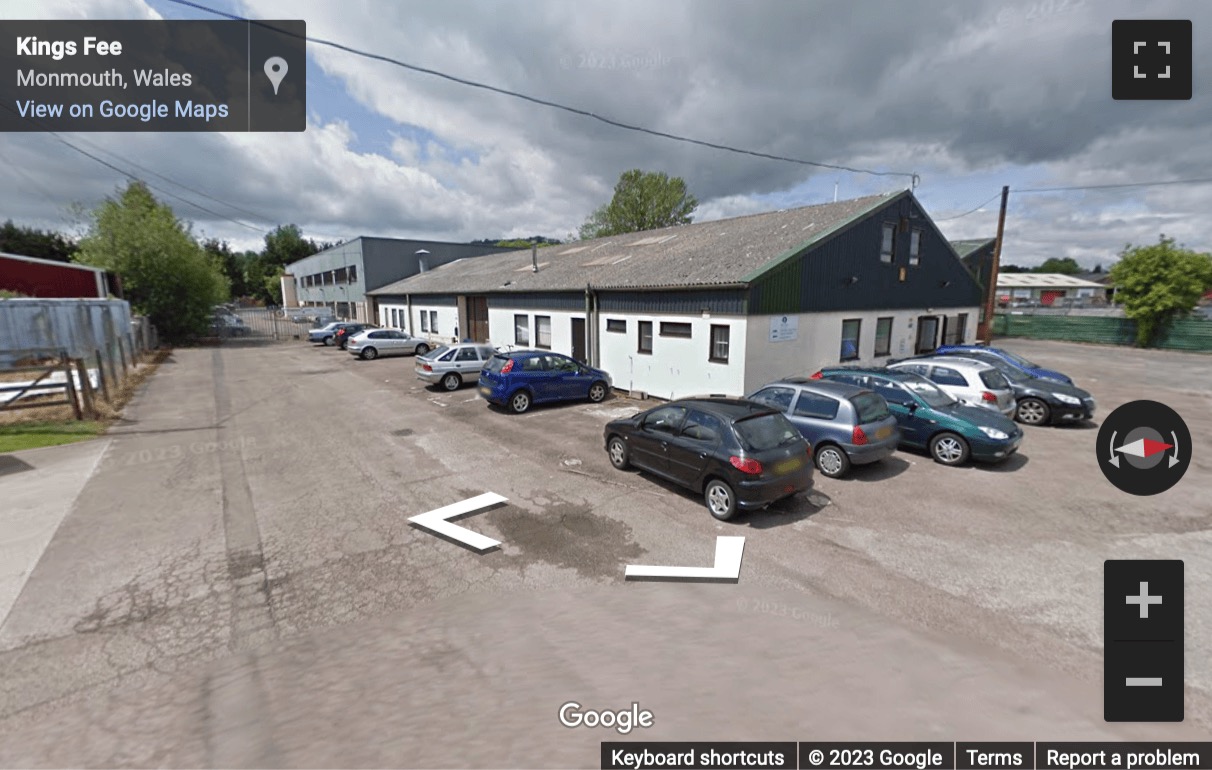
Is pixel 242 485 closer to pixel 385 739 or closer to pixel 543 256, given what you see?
pixel 385 739

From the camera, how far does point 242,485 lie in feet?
25.0

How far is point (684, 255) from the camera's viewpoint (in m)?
15.7

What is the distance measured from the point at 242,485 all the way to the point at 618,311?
Result: 10.5 meters

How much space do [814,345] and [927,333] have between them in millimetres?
8218

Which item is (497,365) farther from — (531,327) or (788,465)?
(788,465)

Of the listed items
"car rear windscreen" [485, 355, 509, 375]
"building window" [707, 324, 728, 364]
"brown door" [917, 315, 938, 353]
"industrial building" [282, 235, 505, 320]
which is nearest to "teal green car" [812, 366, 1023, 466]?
"building window" [707, 324, 728, 364]

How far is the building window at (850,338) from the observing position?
1484 centimetres

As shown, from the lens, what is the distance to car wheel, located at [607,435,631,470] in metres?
8.12

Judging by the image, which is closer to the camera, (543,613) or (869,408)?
(543,613)

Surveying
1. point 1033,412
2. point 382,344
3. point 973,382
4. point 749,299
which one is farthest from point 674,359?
point 382,344

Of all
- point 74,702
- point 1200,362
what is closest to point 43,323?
point 74,702

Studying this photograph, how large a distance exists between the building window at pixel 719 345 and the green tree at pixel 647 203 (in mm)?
36035
